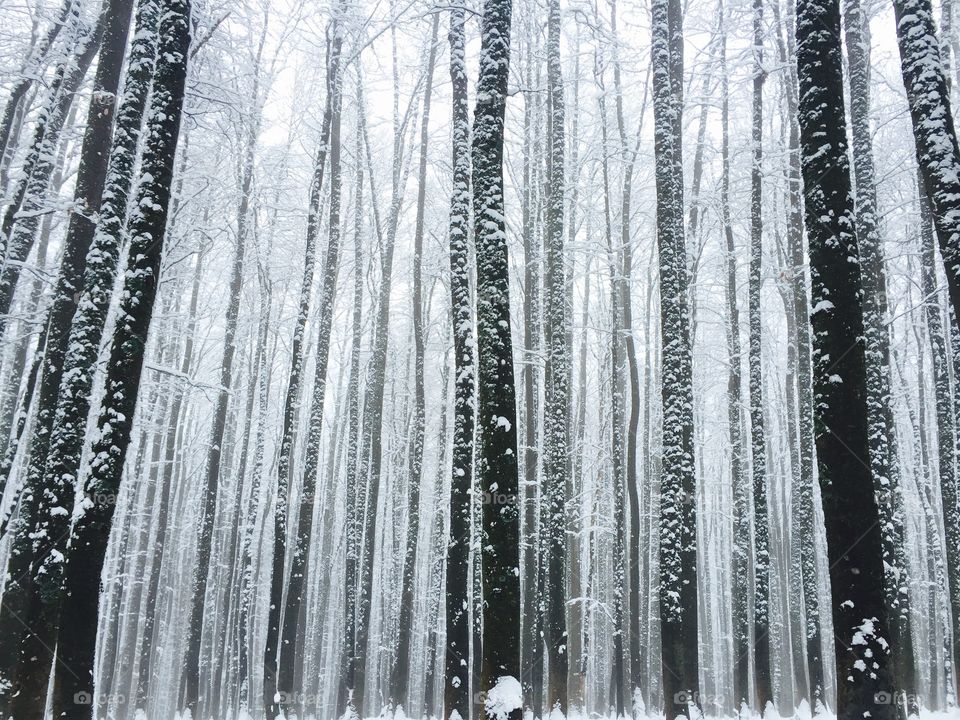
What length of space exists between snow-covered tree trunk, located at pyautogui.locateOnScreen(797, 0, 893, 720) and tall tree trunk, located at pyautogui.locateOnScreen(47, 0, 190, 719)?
7.25 meters

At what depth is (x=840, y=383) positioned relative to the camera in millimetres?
6398

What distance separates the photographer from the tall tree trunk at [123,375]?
694 cm

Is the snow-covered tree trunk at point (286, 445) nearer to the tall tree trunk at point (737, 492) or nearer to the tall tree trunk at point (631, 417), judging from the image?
the tall tree trunk at point (631, 417)

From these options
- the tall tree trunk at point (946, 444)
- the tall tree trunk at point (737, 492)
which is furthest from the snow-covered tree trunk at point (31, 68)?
the tall tree trunk at point (946, 444)

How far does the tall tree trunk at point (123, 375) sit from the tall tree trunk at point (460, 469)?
187 inches

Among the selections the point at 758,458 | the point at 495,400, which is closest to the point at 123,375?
the point at 495,400

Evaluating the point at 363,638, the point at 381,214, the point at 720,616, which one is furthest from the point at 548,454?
the point at 720,616

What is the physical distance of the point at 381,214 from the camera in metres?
25.4

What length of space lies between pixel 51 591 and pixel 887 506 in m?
13.2

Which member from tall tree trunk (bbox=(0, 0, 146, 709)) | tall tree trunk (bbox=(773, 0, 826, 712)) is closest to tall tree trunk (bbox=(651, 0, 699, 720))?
tall tree trunk (bbox=(773, 0, 826, 712))

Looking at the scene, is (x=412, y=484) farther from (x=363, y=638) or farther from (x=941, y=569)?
(x=941, y=569)

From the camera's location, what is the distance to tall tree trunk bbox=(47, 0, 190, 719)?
273 inches

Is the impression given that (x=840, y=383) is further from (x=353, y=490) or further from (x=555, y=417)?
(x=353, y=490)

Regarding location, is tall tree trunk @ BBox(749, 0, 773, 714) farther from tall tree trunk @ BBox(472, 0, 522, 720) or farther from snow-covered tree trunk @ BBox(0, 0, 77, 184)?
snow-covered tree trunk @ BBox(0, 0, 77, 184)
